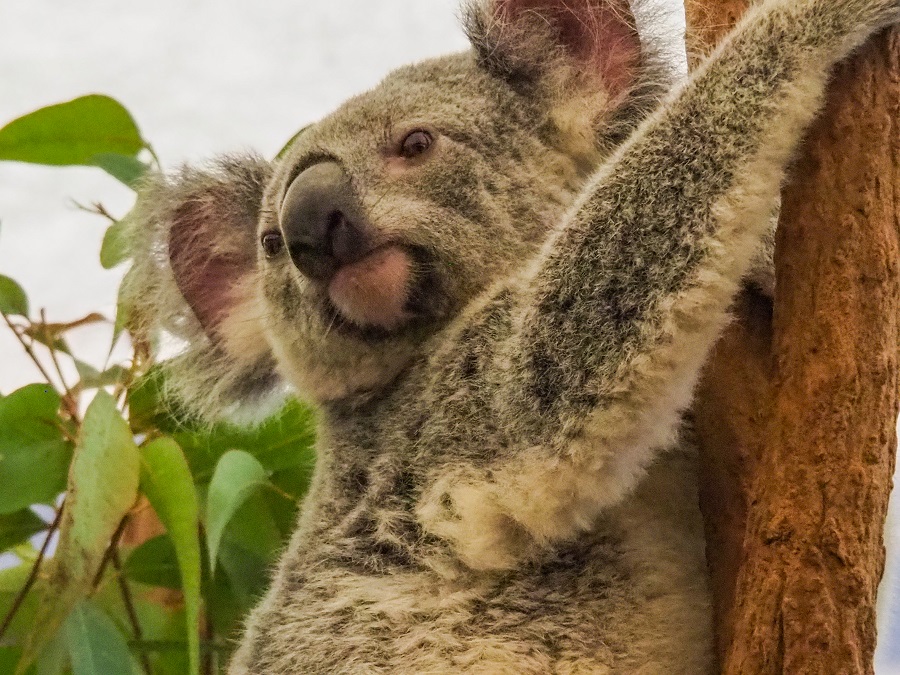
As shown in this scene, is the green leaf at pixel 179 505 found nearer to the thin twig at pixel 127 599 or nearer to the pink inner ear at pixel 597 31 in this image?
the thin twig at pixel 127 599

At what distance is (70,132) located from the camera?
7.22 ft

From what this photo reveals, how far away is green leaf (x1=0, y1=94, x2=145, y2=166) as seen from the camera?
7.05ft

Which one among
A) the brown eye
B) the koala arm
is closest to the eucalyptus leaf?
the koala arm

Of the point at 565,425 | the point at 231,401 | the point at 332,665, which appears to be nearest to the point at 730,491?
the point at 565,425

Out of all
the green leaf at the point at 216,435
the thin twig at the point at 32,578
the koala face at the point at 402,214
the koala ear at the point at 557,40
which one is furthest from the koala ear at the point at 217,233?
the koala ear at the point at 557,40

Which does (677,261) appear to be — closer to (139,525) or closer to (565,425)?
(565,425)

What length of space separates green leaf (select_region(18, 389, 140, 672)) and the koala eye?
0.42 m

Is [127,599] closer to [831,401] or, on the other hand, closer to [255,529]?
[255,529]

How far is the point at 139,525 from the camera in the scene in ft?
8.09

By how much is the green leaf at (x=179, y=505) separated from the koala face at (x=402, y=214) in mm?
293

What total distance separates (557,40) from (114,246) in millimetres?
1151

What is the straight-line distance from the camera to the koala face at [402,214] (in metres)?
1.66

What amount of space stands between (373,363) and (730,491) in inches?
27.3

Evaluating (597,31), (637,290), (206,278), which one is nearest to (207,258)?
(206,278)
